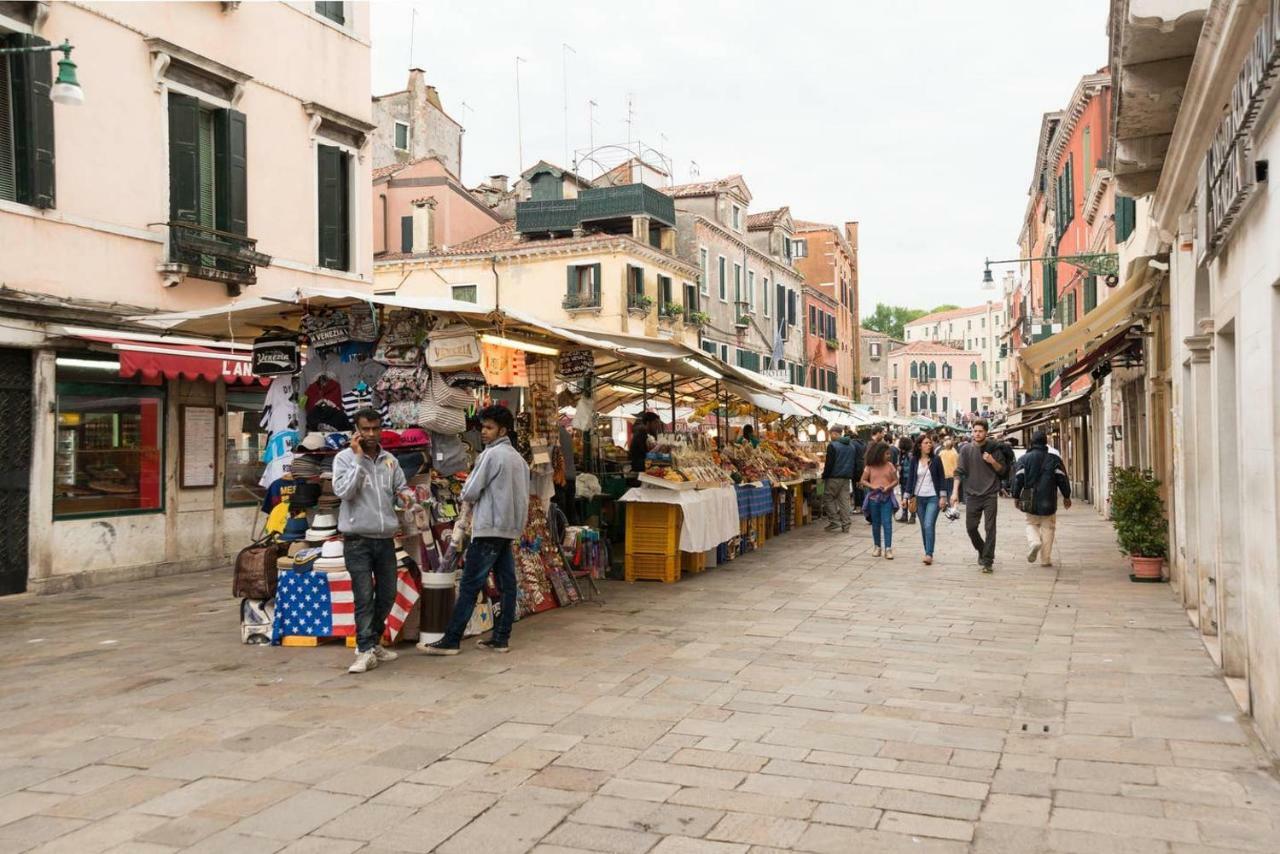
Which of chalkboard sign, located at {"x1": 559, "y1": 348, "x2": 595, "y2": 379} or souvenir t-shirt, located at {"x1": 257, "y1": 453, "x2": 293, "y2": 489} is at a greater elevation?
chalkboard sign, located at {"x1": 559, "y1": 348, "x2": 595, "y2": 379}

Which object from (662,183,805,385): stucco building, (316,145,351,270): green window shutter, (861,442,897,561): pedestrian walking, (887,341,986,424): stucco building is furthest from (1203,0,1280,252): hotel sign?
(887,341,986,424): stucco building

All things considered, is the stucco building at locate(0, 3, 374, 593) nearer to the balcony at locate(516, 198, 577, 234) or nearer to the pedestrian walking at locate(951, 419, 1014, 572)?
the pedestrian walking at locate(951, 419, 1014, 572)

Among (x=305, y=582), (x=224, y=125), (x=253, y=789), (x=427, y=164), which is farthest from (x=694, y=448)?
(x=427, y=164)

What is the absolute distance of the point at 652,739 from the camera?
5398mm

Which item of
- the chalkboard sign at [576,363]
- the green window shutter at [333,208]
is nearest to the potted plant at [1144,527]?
the chalkboard sign at [576,363]

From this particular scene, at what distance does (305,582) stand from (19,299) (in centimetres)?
511

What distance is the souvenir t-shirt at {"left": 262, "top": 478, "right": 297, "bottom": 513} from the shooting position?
8.16 metres

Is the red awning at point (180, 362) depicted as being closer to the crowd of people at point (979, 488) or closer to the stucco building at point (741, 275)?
the crowd of people at point (979, 488)

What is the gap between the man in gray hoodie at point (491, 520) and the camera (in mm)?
7406

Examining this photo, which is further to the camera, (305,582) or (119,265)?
(119,265)

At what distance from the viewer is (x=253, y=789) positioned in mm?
4625

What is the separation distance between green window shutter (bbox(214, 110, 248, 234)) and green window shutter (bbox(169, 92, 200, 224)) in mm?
404

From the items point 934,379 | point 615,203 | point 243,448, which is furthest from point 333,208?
point 934,379

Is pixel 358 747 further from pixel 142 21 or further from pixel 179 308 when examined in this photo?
pixel 142 21
